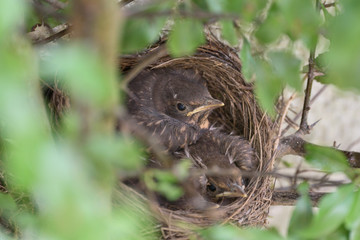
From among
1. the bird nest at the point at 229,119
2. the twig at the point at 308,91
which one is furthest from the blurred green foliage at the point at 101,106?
the bird nest at the point at 229,119

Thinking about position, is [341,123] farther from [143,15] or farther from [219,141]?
[143,15]

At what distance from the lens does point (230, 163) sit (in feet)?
5.50

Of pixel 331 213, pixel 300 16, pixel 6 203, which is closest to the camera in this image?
pixel 300 16

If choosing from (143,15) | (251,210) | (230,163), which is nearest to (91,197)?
(143,15)

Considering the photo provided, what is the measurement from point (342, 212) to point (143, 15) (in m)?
0.39

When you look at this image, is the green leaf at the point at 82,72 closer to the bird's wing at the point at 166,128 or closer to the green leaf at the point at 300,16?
the green leaf at the point at 300,16

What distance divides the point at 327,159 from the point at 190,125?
0.86 meters

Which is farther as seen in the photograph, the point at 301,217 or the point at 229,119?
the point at 229,119

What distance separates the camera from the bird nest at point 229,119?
1407 mm

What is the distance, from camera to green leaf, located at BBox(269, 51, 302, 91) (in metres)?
0.70

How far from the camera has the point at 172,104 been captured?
1.82 m

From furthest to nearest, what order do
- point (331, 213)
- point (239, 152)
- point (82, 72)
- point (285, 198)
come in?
point (239, 152), point (285, 198), point (331, 213), point (82, 72)

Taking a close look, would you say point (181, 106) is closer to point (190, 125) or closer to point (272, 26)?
point (190, 125)

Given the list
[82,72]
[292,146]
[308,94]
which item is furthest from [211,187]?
[82,72]
